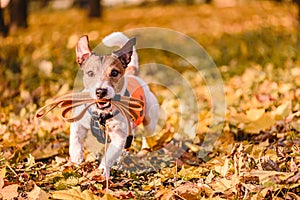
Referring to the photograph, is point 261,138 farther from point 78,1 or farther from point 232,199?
point 78,1

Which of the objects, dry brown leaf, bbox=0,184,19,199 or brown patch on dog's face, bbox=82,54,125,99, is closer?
dry brown leaf, bbox=0,184,19,199

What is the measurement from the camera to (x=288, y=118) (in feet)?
11.8

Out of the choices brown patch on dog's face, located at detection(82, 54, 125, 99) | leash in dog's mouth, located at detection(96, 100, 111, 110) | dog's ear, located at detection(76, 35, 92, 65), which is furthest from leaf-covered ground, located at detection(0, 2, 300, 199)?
dog's ear, located at detection(76, 35, 92, 65)

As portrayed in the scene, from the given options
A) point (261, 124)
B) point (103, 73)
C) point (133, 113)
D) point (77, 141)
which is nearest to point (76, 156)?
point (77, 141)

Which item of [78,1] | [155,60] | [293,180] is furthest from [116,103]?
[78,1]

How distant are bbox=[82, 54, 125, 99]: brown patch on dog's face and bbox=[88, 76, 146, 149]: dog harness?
0.13 m

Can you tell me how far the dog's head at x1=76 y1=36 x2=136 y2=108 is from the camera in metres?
2.75

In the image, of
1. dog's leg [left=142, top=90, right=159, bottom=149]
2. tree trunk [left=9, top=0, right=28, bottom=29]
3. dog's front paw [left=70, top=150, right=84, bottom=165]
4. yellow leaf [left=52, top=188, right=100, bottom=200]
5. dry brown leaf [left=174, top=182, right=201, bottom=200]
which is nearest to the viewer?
yellow leaf [left=52, top=188, right=100, bottom=200]

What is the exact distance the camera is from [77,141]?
2895 millimetres

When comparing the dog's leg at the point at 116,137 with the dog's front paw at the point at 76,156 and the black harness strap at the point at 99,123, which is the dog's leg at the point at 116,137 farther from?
the dog's front paw at the point at 76,156

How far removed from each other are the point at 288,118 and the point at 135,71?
42.5 inches

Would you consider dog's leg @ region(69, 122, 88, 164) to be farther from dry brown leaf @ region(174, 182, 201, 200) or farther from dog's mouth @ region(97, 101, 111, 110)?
dry brown leaf @ region(174, 182, 201, 200)

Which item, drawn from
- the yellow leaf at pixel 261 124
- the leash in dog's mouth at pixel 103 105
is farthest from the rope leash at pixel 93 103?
the yellow leaf at pixel 261 124

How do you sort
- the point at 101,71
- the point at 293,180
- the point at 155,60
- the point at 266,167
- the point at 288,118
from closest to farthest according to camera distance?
the point at 293,180 < the point at 266,167 < the point at 101,71 < the point at 288,118 < the point at 155,60
